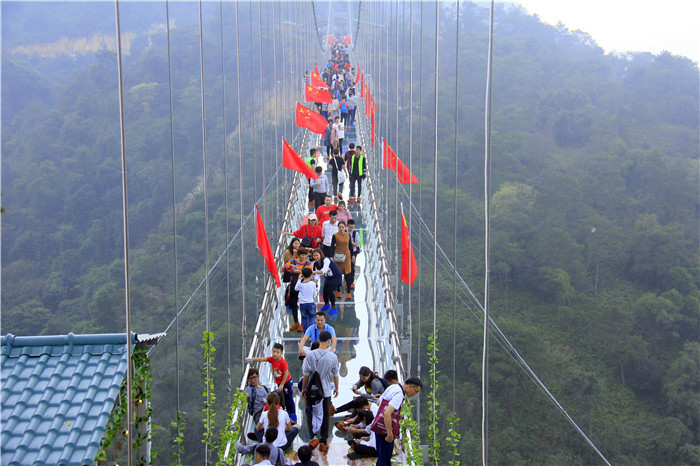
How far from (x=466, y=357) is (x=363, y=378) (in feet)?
84.3

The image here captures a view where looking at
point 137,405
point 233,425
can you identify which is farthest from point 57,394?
point 233,425

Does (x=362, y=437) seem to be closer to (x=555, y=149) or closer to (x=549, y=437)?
(x=549, y=437)

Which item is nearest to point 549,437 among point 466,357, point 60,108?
point 466,357

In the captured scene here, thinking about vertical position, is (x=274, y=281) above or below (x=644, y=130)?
below

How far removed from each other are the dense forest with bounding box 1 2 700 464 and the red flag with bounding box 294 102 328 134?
5.77 feet

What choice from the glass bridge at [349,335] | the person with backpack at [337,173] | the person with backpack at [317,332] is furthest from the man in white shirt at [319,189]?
the person with backpack at [317,332]

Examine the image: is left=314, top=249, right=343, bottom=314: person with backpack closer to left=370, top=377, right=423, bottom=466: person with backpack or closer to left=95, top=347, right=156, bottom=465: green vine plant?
left=370, top=377, right=423, bottom=466: person with backpack

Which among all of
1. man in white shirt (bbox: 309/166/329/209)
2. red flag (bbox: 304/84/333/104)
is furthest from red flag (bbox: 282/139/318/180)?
red flag (bbox: 304/84/333/104)

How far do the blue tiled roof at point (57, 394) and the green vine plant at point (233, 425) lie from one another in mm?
1157

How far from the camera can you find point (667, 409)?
28.8 meters

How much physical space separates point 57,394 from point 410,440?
8.85ft

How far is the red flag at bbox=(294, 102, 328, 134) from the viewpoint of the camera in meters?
14.6

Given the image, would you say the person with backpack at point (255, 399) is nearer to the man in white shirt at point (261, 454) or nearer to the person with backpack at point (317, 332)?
the person with backpack at point (317, 332)

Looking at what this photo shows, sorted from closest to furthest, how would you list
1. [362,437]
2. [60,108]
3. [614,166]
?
[362,437], [60,108], [614,166]
